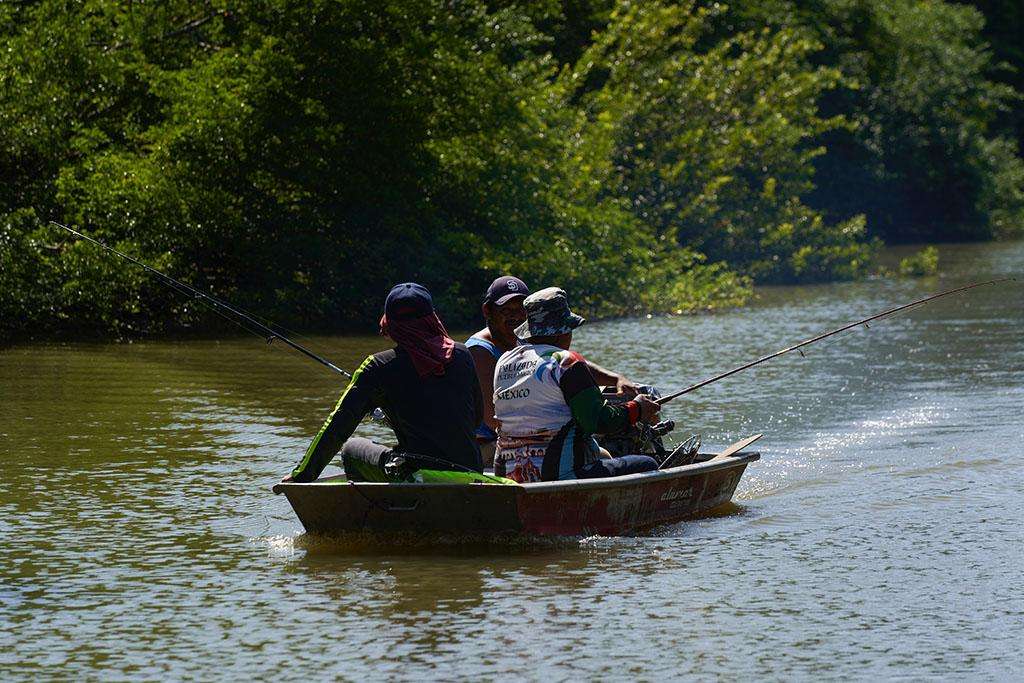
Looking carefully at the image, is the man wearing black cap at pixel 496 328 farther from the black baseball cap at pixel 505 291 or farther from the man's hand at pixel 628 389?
the man's hand at pixel 628 389

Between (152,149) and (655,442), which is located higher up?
(152,149)

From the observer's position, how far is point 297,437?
1485cm

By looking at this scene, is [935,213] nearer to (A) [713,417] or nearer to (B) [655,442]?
(A) [713,417]

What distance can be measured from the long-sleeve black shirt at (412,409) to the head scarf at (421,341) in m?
0.05

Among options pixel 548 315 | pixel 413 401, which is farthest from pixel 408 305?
pixel 548 315

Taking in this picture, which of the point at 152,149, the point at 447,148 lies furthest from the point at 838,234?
the point at 152,149

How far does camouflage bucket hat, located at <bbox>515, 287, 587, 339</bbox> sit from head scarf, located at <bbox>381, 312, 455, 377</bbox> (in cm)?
54

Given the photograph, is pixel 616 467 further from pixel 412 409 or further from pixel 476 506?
pixel 412 409

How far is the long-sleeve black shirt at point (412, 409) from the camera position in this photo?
9812 mm

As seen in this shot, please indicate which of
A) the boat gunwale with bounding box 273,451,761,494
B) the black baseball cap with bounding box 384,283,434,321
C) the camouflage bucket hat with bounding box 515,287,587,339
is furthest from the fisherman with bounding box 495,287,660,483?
the black baseball cap with bounding box 384,283,434,321

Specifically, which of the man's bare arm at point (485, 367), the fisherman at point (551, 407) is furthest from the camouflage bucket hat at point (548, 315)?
the man's bare arm at point (485, 367)

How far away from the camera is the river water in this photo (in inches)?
311

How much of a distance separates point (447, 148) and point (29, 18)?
5874 mm

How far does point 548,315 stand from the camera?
32.9ft
